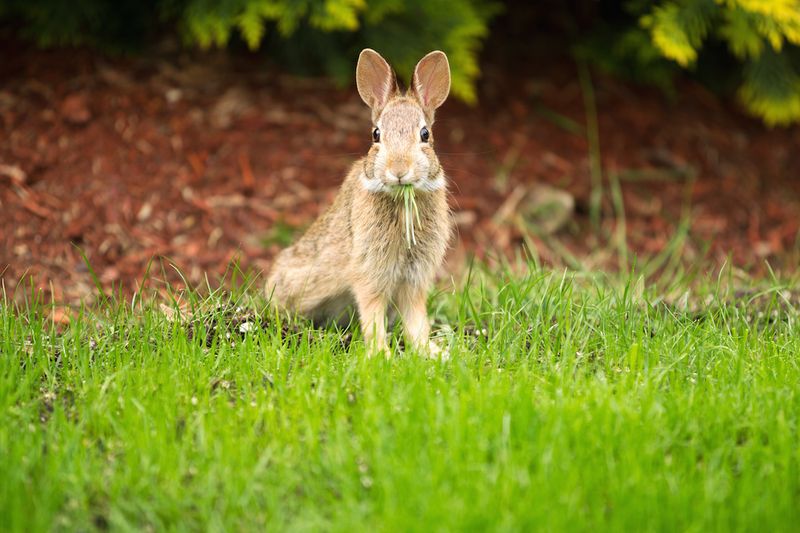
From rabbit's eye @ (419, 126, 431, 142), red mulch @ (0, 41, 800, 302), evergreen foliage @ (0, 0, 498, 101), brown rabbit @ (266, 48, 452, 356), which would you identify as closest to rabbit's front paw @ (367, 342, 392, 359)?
brown rabbit @ (266, 48, 452, 356)


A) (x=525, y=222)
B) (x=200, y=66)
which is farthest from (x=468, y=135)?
(x=200, y=66)

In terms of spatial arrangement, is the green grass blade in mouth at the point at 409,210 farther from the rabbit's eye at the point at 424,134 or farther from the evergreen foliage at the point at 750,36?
the evergreen foliage at the point at 750,36

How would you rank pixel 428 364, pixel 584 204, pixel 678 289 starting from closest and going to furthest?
pixel 428 364, pixel 678 289, pixel 584 204

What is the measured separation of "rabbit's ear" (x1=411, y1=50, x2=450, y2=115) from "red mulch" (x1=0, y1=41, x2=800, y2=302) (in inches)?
94.2

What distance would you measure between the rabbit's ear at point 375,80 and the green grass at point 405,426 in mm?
1181

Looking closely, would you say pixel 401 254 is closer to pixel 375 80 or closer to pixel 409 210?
pixel 409 210

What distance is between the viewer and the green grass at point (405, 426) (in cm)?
318

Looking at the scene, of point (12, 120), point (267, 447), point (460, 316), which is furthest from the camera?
point (12, 120)

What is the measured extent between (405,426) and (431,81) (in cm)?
202

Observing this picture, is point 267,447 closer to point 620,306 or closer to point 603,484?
point 603,484

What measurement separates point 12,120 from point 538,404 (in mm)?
5398

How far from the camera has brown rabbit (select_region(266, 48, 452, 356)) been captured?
14.8ft

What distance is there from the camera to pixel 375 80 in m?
4.79

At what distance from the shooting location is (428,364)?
4262 millimetres
